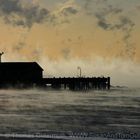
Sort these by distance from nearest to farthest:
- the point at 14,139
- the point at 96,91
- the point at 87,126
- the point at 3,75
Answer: the point at 14,139, the point at 87,126, the point at 3,75, the point at 96,91

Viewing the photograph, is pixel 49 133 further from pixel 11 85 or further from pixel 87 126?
pixel 11 85

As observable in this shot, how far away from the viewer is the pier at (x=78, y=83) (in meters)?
135

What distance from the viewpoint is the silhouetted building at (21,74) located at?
133 meters

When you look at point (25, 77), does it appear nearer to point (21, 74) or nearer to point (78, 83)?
point (21, 74)

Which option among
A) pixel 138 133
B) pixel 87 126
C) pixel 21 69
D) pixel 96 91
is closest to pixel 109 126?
pixel 87 126

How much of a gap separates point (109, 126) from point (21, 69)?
319ft

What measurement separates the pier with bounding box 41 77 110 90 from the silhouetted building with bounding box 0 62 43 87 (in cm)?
232

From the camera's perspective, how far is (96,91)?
14375 centimetres

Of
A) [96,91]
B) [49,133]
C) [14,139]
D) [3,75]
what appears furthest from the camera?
[96,91]

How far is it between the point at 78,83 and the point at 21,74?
14409 millimetres

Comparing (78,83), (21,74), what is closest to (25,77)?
(21,74)

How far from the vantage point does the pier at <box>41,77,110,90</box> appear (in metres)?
135

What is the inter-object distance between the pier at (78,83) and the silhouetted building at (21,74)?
232cm

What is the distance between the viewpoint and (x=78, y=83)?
138250 millimetres
